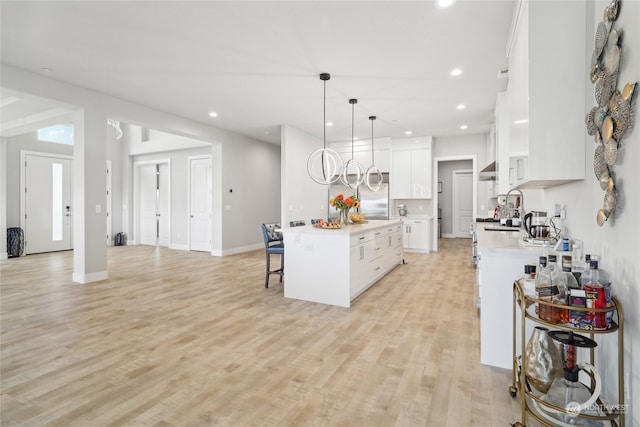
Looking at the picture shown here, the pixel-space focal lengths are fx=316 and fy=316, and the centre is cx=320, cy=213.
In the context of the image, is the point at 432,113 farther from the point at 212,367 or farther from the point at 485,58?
the point at 212,367

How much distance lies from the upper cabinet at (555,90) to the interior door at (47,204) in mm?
9508

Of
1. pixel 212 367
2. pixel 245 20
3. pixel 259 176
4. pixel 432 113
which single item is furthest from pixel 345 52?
pixel 259 176

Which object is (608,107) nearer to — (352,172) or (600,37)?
(600,37)

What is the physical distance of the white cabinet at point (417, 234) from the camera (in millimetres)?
7449

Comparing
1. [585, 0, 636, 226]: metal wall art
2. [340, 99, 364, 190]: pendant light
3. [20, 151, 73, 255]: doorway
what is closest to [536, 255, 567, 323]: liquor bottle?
[585, 0, 636, 226]: metal wall art

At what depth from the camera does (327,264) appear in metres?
3.69

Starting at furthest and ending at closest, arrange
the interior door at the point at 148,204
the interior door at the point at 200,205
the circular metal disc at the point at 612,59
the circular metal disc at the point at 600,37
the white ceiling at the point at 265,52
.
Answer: the interior door at the point at 148,204 → the interior door at the point at 200,205 → the white ceiling at the point at 265,52 → the circular metal disc at the point at 600,37 → the circular metal disc at the point at 612,59

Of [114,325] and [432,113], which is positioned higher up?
[432,113]

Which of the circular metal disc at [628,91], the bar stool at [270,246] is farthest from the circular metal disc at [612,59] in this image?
the bar stool at [270,246]

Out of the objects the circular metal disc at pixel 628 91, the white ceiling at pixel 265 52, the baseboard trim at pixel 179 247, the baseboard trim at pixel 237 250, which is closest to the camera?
the circular metal disc at pixel 628 91

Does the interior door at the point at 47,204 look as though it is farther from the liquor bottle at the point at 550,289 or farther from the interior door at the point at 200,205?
the liquor bottle at the point at 550,289

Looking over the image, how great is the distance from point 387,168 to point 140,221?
7.12 m

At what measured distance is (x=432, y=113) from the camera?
582 centimetres

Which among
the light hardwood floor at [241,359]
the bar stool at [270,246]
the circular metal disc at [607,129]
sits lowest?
the light hardwood floor at [241,359]
